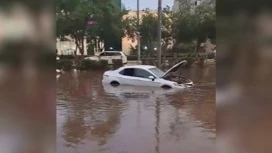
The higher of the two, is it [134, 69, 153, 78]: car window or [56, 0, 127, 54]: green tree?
[56, 0, 127, 54]: green tree

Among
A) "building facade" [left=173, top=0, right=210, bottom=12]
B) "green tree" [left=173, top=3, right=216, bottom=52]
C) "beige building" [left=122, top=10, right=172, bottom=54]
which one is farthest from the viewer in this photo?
"beige building" [left=122, top=10, right=172, bottom=54]

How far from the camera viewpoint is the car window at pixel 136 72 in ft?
56.2

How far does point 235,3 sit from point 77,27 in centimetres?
2953

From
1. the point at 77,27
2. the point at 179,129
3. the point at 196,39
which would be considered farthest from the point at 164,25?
the point at 179,129

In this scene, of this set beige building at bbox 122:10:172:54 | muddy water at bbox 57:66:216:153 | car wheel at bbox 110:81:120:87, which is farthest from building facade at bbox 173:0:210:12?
muddy water at bbox 57:66:216:153

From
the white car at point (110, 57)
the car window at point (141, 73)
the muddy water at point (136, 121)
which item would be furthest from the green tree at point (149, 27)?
the muddy water at point (136, 121)

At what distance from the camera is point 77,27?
100ft

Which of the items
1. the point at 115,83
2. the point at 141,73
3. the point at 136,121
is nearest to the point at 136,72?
the point at 141,73

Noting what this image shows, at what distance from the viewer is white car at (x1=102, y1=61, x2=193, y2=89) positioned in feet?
54.2

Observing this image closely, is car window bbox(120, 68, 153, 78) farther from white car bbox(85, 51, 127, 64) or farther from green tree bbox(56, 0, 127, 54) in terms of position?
white car bbox(85, 51, 127, 64)

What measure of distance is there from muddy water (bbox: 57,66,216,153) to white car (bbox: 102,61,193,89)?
773mm

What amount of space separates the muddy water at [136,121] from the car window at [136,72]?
134 centimetres

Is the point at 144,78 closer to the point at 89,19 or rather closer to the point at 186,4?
the point at 89,19

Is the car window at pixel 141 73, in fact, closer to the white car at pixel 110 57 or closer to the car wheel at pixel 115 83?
the car wheel at pixel 115 83
